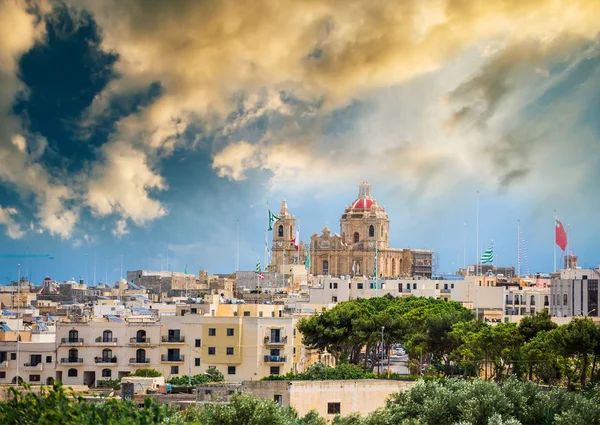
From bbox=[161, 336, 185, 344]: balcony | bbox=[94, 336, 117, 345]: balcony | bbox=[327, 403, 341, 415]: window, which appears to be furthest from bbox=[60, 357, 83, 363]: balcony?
bbox=[327, 403, 341, 415]: window

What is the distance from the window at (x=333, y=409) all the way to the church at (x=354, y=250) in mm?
117384

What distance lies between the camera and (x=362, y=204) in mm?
162375

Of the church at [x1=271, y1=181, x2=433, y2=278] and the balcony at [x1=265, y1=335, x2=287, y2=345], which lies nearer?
the balcony at [x1=265, y1=335, x2=287, y2=345]

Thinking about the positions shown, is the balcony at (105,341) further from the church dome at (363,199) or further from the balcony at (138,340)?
the church dome at (363,199)

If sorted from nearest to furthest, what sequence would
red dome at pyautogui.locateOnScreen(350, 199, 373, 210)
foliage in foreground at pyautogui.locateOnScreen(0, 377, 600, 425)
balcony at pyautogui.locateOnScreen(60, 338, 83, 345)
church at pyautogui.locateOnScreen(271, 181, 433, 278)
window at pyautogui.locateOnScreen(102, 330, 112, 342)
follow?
1. foliage in foreground at pyautogui.locateOnScreen(0, 377, 600, 425)
2. balcony at pyautogui.locateOnScreen(60, 338, 83, 345)
3. window at pyautogui.locateOnScreen(102, 330, 112, 342)
4. church at pyautogui.locateOnScreen(271, 181, 433, 278)
5. red dome at pyautogui.locateOnScreen(350, 199, 373, 210)

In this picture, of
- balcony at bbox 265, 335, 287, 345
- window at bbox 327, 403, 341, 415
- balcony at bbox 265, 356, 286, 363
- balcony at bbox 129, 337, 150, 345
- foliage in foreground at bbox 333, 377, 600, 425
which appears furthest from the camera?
balcony at bbox 265, 335, 287, 345

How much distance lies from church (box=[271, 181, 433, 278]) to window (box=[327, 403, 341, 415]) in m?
117

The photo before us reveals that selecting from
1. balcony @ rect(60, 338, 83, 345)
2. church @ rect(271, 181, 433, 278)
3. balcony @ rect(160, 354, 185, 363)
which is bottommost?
balcony @ rect(160, 354, 185, 363)

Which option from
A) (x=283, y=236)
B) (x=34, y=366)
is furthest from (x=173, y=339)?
(x=283, y=236)

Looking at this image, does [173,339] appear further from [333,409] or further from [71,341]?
[333,409]

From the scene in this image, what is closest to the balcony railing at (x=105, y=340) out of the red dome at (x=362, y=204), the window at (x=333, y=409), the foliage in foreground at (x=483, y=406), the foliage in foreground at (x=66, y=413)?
the window at (x=333, y=409)

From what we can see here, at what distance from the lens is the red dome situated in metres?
162

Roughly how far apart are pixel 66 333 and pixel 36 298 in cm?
5418

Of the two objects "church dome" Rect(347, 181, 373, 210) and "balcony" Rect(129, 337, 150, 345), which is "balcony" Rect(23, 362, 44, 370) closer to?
"balcony" Rect(129, 337, 150, 345)
